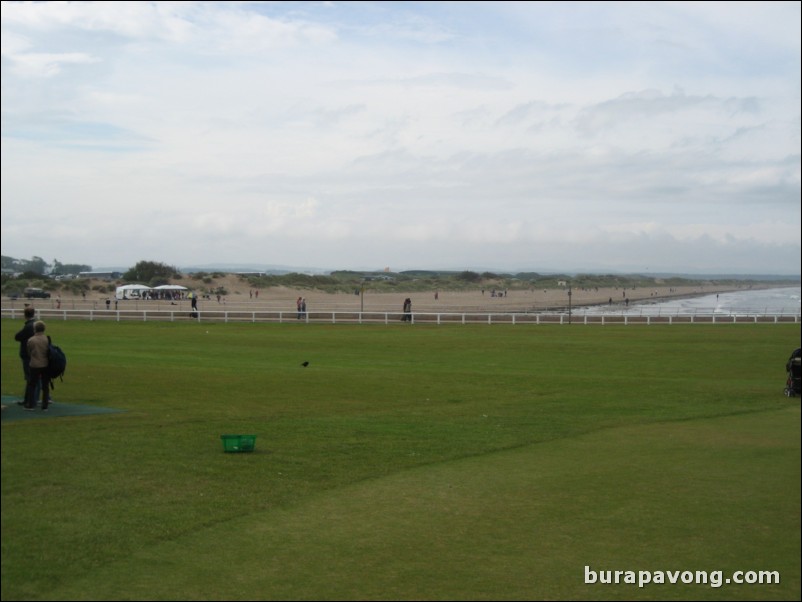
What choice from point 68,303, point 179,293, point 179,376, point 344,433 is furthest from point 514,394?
point 179,293

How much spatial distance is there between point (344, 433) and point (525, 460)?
11.4 feet

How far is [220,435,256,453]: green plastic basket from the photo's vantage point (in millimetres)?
11852

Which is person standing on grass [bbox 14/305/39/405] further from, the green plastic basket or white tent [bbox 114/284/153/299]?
white tent [bbox 114/284/153/299]

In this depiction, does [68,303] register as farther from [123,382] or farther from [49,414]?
[49,414]

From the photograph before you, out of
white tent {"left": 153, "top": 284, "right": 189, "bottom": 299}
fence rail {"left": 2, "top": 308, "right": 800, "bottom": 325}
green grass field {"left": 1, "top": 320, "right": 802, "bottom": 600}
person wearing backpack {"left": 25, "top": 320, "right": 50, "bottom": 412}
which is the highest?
white tent {"left": 153, "top": 284, "right": 189, "bottom": 299}

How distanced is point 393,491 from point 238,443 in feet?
9.52

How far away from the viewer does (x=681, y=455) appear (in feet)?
37.3

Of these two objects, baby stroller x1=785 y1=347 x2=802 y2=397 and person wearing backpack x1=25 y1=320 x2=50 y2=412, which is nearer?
person wearing backpack x1=25 y1=320 x2=50 y2=412

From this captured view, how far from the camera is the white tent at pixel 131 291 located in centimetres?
4212

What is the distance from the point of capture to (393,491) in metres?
10.1

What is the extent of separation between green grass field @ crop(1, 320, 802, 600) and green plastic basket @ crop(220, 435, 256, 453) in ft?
0.60

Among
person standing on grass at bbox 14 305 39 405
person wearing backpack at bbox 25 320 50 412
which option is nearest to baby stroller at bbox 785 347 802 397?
person wearing backpack at bbox 25 320 50 412

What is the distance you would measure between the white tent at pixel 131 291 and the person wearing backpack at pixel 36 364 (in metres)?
29.1

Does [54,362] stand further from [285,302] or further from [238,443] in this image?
[285,302]
